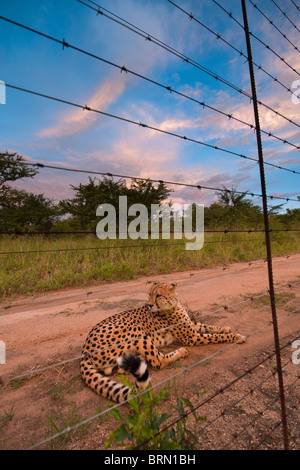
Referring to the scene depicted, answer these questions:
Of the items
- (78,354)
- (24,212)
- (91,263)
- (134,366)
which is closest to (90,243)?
(91,263)

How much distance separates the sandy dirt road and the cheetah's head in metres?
0.40

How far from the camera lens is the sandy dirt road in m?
1.73

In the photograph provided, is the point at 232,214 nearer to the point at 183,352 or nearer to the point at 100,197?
the point at 100,197

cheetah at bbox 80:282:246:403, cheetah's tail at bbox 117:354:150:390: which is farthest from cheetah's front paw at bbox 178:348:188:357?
cheetah's tail at bbox 117:354:150:390

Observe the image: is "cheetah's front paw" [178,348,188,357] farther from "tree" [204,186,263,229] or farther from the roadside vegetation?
"tree" [204,186,263,229]

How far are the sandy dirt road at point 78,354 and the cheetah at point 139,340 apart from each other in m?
0.12

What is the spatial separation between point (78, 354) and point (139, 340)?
744 mm
